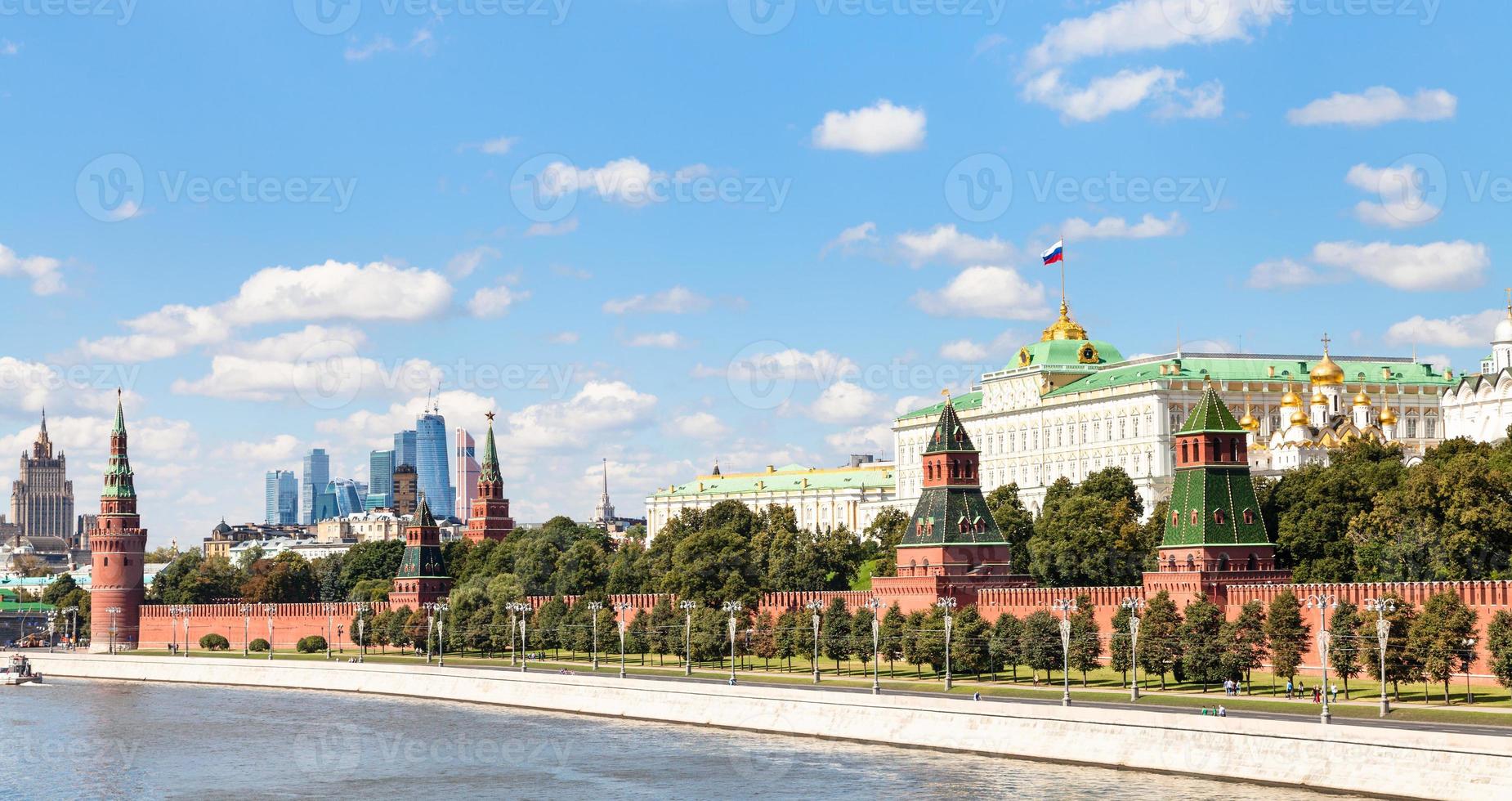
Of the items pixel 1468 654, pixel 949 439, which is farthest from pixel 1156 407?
pixel 1468 654

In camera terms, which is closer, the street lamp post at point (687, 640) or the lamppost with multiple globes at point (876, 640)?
the lamppost with multiple globes at point (876, 640)

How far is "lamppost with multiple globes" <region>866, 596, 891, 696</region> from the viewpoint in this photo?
8450cm

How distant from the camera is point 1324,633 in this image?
2680 inches

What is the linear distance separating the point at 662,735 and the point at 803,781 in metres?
15.3

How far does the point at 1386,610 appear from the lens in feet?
247

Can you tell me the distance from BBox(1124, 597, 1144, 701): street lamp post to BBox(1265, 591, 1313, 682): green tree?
4965mm

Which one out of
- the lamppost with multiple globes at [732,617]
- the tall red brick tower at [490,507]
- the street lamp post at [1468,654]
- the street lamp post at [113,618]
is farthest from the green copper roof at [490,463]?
the street lamp post at [1468,654]

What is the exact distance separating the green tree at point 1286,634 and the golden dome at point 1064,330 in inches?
3145

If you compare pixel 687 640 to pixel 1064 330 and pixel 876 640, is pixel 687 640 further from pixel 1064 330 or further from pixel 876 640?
pixel 1064 330

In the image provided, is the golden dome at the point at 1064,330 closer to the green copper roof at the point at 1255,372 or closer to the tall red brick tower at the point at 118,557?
the green copper roof at the point at 1255,372

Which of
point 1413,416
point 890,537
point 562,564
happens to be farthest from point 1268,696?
point 1413,416

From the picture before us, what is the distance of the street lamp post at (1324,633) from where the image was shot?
62.6 meters

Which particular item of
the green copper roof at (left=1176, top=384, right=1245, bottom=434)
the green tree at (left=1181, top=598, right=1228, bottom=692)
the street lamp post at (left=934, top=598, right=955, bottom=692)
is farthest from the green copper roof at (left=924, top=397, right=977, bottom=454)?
the green tree at (left=1181, top=598, right=1228, bottom=692)

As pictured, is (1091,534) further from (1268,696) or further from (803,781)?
(803,781)
